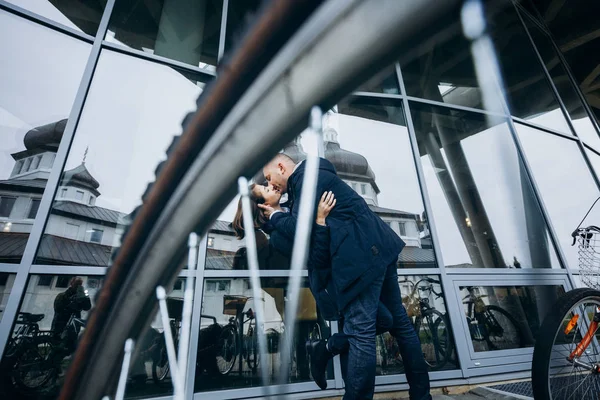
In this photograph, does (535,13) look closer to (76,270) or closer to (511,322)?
(511,322)

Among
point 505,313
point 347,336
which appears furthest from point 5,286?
point 505,313

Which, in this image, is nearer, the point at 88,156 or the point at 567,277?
the point at 88,156

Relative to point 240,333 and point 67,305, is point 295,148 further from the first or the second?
point 67,305

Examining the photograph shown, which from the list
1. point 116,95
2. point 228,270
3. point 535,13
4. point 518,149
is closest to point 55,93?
point 116,95

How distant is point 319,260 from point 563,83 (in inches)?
239

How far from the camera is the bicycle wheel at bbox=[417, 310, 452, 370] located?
2566 millimetres

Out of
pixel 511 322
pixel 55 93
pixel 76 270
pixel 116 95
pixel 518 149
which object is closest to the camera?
pixel 76 270

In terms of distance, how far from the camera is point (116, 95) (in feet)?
8.32

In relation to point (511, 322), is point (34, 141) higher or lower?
higher

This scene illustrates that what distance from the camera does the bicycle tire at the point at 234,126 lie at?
0.26 metres

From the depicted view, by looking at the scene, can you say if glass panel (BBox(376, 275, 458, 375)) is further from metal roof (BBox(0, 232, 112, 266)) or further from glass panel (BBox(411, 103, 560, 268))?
metal roof (BBox(0, 232, 112, 266))

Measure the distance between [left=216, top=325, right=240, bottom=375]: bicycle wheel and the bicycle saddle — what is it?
1.20m

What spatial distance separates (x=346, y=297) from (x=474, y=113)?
365cm

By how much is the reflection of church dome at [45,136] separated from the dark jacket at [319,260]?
198 centimetres
